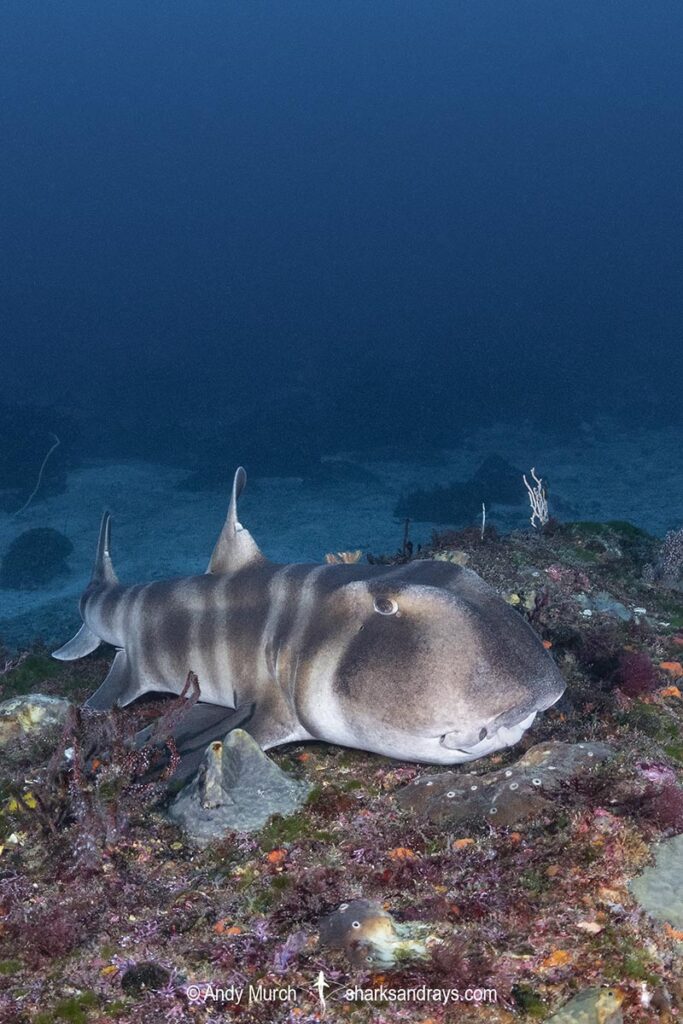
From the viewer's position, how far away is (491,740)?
3605 millimetres

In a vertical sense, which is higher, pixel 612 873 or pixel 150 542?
pixel 612 873

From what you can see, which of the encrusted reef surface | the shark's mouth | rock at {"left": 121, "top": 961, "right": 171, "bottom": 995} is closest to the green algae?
the encrusted reef surface

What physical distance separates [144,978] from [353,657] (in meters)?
1.77

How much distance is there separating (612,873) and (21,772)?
3.57 meters

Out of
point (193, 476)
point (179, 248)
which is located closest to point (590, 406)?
point (193, 476)

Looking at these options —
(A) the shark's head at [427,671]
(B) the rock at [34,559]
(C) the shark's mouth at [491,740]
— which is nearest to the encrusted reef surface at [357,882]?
(C) the shark's mouth at [491,740]

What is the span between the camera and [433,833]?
133 inches

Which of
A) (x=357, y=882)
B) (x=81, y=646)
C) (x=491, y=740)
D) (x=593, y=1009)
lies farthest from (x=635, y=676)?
(x=81, y=646)

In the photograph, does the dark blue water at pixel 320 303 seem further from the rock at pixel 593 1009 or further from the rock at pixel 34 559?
the rock at pixel 593 1009

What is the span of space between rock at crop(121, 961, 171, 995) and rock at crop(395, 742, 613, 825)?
1444mm

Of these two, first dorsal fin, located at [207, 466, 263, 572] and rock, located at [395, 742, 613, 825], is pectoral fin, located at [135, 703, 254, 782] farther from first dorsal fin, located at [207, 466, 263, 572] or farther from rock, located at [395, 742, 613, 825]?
rock, located at [395, 742, 613, 825]

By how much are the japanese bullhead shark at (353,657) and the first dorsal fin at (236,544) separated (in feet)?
0.04

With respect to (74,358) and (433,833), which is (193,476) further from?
(74,358)

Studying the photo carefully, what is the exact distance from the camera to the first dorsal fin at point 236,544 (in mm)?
5129
